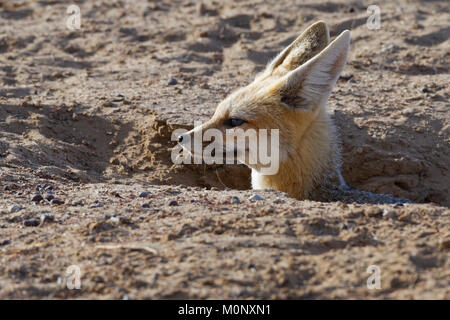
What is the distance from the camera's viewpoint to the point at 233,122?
5.12 metres

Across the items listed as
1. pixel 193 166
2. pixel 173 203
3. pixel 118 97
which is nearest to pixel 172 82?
pixel 118 97

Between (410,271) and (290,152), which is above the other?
(290,152)

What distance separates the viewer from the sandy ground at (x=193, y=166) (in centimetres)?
330

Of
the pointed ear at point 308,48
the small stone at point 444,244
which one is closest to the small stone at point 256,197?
the small stone at point 444,244

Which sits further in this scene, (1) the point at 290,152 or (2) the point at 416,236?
(1) the point at 290,152

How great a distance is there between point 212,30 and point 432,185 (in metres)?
4.56

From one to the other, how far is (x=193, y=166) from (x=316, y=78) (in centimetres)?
230

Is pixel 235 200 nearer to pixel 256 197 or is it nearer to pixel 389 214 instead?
pixel 256 197

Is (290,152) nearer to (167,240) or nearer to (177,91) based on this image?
(167,240)

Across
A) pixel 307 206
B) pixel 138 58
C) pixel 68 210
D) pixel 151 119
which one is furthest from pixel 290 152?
pixel 138 58

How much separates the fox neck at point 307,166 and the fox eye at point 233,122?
50cm

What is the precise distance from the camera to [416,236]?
3600 millimetres
